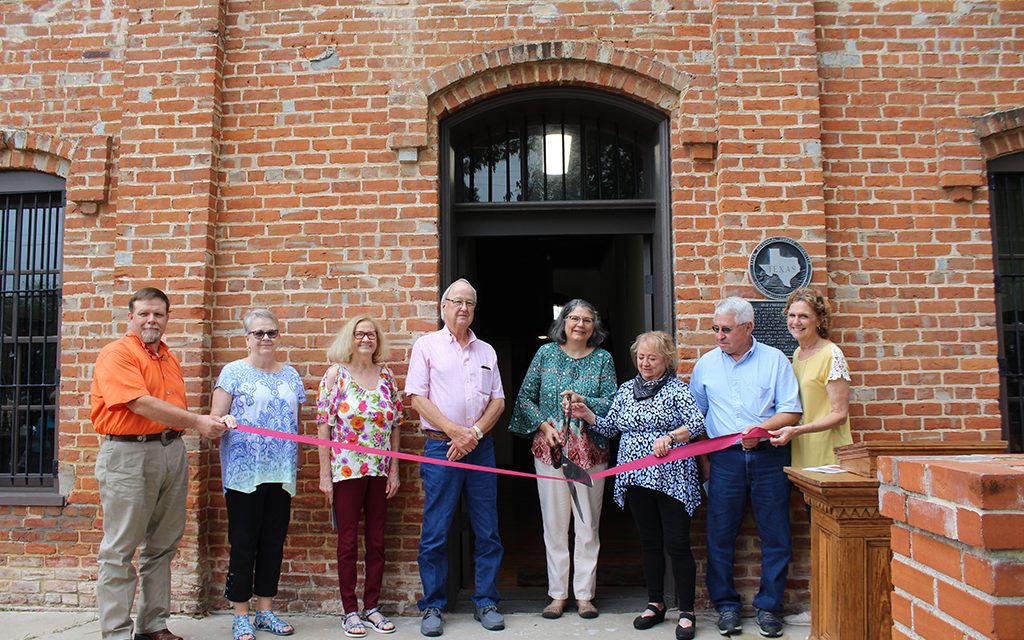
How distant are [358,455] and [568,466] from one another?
1.24 metres

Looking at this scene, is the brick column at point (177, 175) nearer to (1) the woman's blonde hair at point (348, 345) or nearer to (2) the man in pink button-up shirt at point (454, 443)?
(1) the woman's blonde hair at point (348, 345)

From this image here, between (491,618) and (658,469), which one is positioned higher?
(658,469)

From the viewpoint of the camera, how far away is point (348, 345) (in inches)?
179

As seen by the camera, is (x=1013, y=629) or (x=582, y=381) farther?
(x=582, y=381)

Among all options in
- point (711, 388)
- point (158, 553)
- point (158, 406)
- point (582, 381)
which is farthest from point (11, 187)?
point (711, 388)

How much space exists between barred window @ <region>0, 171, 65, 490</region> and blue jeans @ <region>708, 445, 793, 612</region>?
4.45 m

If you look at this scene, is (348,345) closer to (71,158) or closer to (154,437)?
(154,437)

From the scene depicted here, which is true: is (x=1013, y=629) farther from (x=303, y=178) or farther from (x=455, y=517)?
(x=303, y=178)

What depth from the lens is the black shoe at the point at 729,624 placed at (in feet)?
14.2

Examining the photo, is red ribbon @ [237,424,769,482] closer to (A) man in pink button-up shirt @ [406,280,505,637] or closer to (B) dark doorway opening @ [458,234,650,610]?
(A) man in pink button-up shirt @ [406,280,505,637]

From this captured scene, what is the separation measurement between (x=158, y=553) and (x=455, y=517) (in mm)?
1777

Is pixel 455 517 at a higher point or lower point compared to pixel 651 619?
higher

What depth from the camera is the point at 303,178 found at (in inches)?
200

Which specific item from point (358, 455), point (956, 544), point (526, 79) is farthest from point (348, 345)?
point (956, 544)
